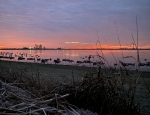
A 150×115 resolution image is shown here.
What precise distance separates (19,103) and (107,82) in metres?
1.84

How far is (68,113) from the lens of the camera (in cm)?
148

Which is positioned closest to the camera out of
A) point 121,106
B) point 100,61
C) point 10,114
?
point 10,114

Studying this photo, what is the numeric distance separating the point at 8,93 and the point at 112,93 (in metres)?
1.80

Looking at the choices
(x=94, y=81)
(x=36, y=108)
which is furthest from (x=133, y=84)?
(x=36, y=108)

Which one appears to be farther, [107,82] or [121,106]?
[107,82]

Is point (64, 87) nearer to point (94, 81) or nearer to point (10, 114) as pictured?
point (94, 81)

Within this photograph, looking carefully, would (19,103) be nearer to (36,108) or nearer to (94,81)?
(36,108)

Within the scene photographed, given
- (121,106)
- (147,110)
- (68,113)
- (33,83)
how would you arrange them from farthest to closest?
(147,110)
(33,83)
(121,106)
(68,113)

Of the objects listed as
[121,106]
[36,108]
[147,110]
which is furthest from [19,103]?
[147,110]

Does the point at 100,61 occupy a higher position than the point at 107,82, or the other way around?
the point at 100,61

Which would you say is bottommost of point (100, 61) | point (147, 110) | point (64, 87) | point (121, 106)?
point (147, 110)

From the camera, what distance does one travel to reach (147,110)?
380cm

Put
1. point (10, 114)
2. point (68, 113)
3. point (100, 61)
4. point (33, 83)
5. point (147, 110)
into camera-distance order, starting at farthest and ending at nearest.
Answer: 1. point (147, 110)
2. point (100, 61)
3. point (33, 83)
4. point (68, 113)
5. point (10, 114)

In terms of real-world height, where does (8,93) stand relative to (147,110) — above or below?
above
